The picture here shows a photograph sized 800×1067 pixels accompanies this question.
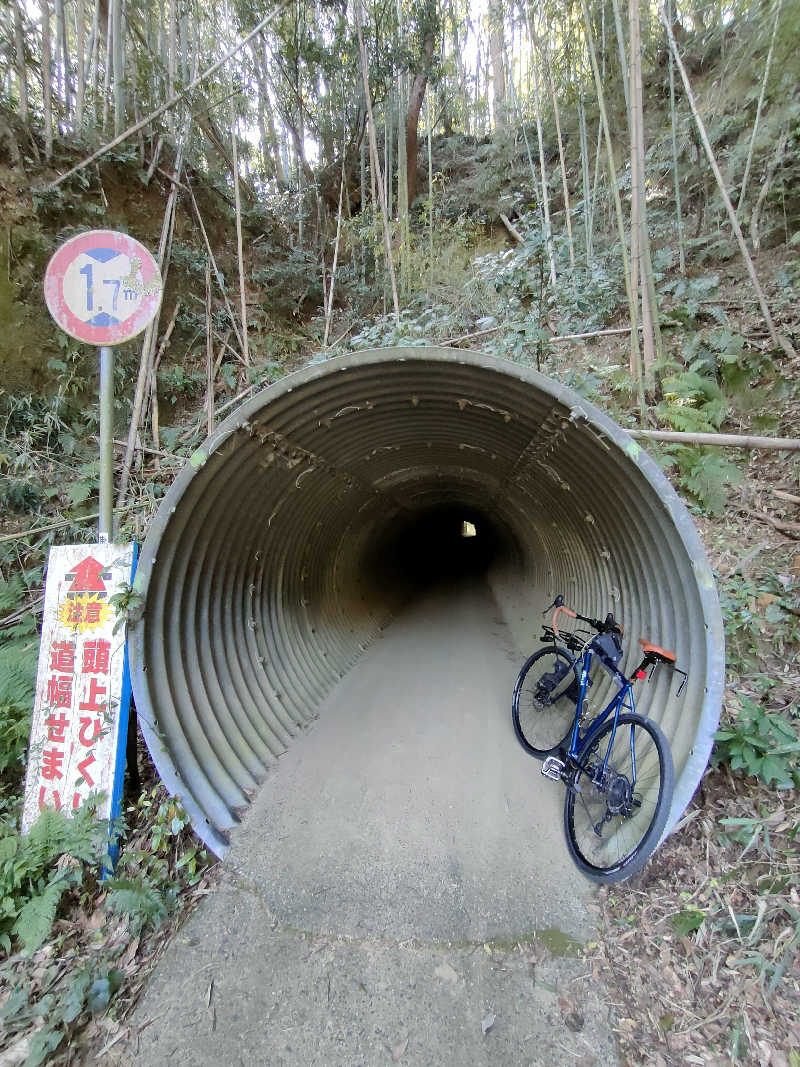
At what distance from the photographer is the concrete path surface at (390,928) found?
6.68 ft

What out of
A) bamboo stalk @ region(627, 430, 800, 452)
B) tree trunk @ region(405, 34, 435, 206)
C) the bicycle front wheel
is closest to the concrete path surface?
the bicycle front wheel

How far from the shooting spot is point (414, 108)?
1184cm

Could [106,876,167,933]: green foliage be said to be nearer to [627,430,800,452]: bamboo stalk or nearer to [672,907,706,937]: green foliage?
[672,907,706,937]: green foliage

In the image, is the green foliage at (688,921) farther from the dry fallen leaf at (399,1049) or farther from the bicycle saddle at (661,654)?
the dry fallen leaf at (399,1049)

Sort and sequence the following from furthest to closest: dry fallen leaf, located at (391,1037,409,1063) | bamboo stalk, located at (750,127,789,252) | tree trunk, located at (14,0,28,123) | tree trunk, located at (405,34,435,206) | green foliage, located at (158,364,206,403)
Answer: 1. tree trunk, located at (405,34,435,206)
2. green foliage, located at (158,364,206,403)
3. bamboo stalk, located at (750,127,789,252)
4. tree trunk, located at (14,0,28,123)
5. dry fallen leaf, located at (391,1037,409,1063)

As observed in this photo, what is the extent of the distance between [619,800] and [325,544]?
407cm

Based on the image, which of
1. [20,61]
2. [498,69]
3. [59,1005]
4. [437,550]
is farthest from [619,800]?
[498,69]

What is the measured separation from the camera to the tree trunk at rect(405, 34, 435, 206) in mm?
10945

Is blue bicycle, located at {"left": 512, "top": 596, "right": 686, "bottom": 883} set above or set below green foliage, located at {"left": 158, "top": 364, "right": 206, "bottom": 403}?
below

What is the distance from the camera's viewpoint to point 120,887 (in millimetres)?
2582

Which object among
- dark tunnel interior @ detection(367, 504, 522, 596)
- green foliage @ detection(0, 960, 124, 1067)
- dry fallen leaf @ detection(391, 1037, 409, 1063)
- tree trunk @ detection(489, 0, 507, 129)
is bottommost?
dry fallen leaf @ detection(391, 1037, 409, 1063)

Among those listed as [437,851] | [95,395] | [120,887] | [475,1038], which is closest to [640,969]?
[475,1038]

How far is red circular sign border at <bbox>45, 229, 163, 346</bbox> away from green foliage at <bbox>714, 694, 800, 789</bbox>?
13.2ft

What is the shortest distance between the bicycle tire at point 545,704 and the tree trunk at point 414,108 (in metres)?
11.0
